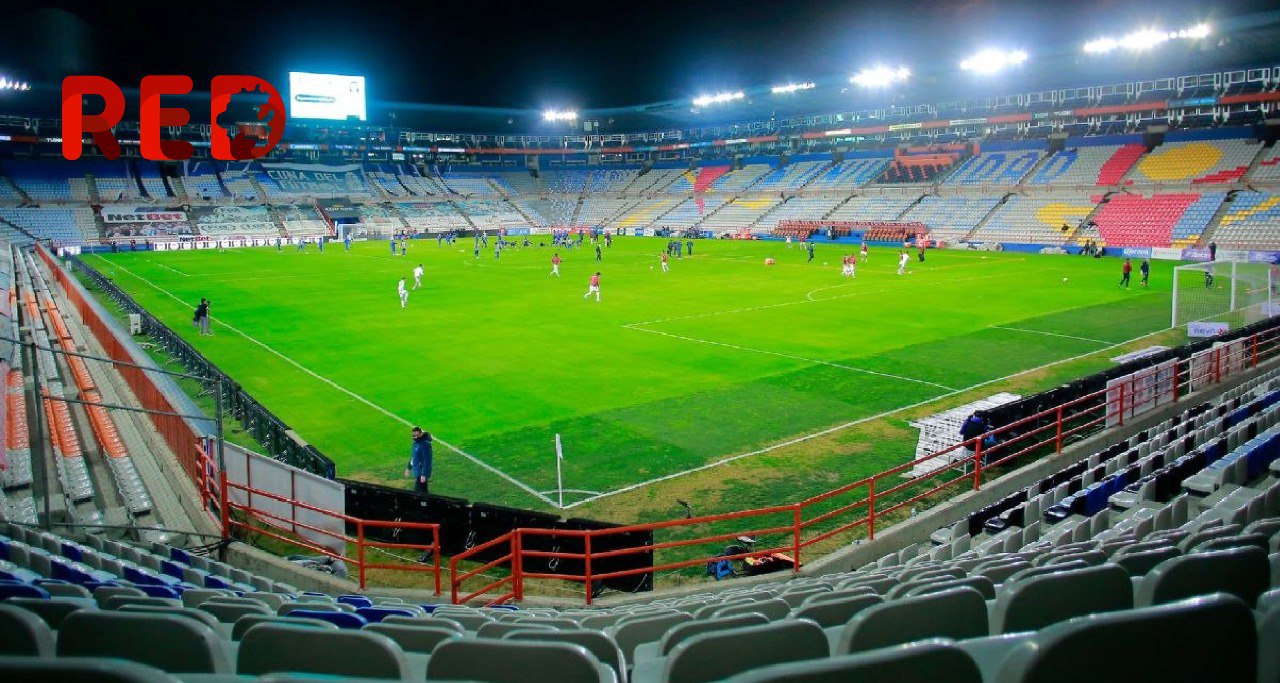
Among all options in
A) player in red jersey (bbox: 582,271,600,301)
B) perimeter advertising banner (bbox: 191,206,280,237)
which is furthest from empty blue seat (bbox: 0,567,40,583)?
perimeter advertising banner (bbox: 191,206,280,237)

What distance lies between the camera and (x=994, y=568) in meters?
5.84

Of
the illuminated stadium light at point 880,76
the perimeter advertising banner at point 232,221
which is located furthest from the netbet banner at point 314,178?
the illuminated stadium light at point 880,76

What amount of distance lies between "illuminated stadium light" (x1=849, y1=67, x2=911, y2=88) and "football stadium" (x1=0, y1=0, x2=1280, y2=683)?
416 millimetres

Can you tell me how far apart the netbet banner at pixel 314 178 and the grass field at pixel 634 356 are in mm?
45506

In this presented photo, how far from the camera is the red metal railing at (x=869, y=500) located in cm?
1044

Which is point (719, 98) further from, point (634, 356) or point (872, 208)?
point (634, 356)

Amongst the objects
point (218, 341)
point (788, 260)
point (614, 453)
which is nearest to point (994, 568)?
point (614, 453)

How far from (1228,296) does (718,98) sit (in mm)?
65449

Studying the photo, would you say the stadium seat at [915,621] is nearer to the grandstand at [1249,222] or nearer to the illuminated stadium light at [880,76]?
the grandstand at [1249,222]

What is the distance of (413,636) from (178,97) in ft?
329

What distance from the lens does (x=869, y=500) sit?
1195cm

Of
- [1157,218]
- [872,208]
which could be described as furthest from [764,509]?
[872,208]

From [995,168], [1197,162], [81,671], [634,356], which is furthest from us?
[995,168]

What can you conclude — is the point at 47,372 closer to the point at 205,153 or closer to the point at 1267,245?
the point at 1267,245
